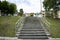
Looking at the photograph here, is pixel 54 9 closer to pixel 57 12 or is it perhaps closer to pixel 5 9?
pixel 57 12

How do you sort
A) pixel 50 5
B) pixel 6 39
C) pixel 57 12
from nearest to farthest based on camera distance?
pixel 6 39 → pixel 50 5 → pixel 57 12

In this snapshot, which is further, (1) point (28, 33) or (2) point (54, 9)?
(2) point (54, 9)

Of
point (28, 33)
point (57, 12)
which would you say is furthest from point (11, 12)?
point (28, 33)

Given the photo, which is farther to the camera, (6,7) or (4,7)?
(6,7)

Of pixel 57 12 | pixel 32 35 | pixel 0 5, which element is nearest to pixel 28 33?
pixel 32 35

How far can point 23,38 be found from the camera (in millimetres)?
15383

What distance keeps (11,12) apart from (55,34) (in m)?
31.3

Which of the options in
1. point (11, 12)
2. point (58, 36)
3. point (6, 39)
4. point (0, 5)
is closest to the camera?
point (6, 39)

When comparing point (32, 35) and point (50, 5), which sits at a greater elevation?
point (50, 5)

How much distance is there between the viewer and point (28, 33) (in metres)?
17.0

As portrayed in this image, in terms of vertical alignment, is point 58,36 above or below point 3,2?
below

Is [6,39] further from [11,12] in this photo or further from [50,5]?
[11,12]

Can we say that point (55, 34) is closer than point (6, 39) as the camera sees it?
No

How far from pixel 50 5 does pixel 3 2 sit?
16944mm
